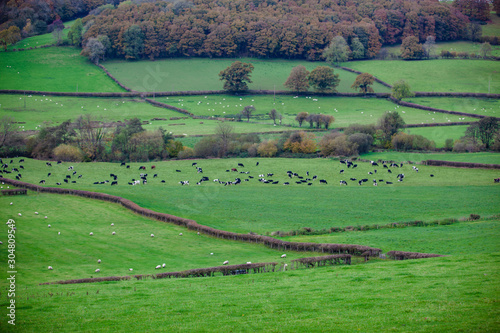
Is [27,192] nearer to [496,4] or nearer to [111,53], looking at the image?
[111,53]

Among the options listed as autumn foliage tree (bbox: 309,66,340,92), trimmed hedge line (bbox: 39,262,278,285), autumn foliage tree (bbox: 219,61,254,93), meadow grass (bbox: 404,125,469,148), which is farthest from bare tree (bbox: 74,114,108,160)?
trimmed hedge line (bbox: 39,262,278,285)

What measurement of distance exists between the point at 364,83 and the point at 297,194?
79.3 m

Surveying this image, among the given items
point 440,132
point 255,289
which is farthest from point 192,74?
point 255,289

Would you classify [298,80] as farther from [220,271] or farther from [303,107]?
[220,271]

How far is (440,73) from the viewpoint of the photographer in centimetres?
13812

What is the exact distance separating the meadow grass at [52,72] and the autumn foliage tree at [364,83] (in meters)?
61.7

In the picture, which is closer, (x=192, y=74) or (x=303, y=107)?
(x=303, y=107)

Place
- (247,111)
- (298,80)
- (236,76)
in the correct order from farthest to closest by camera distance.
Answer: (236,76) < (298,80) < (247,111)

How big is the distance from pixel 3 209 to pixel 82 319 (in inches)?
1223

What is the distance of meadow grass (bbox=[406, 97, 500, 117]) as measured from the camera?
353 feet

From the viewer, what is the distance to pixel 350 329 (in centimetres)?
1698

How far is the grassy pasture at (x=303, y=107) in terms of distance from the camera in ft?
342

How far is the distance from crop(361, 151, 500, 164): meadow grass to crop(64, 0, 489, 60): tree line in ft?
261

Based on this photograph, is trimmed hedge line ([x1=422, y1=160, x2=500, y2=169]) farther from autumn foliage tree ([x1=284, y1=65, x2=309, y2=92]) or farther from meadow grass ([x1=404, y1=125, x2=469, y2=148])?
autumn foliage tree ([x1=284, y1=65, x2=309, y2=92])
